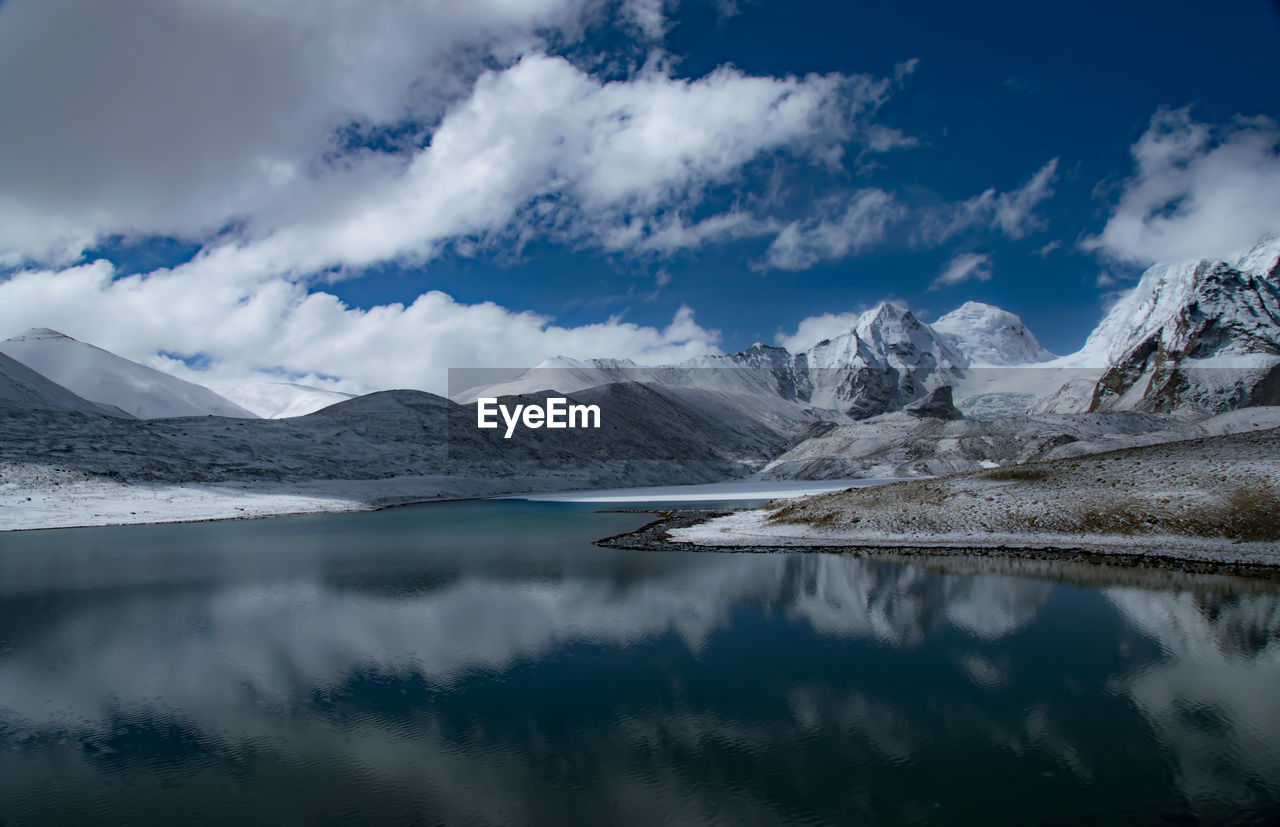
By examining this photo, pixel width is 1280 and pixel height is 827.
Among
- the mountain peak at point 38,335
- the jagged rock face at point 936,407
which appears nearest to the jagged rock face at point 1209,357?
the jagged rock face at point 936,407

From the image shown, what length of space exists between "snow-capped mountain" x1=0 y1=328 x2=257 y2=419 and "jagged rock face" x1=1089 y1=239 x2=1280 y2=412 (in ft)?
724

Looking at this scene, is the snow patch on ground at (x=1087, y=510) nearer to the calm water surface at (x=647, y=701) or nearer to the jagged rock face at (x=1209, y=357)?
the calm water surface at (x=647, y=701)

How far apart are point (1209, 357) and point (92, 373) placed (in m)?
265

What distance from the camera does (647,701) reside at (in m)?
13.9

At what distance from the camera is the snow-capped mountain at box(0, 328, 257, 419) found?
178 m

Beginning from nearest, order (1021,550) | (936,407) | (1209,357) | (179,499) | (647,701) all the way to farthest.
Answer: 1. (647,701)
2. (1021,550)
3. (179,499)
4. (1209,357)
5. (936,407)

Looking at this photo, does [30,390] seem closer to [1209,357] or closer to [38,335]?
[38,335]

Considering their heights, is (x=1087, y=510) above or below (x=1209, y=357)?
below

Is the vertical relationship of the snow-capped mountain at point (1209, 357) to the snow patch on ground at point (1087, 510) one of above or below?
above

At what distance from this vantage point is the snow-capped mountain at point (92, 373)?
178m

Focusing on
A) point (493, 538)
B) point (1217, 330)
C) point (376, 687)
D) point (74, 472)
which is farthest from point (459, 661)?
point (1217, 330)

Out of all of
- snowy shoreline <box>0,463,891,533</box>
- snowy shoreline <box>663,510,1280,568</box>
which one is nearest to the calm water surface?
snowy shoreline <box>663,510,1280,568</box>

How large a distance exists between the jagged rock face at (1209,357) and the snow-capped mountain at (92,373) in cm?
22063

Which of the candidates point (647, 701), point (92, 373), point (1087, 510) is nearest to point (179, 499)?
point (647, 701)
